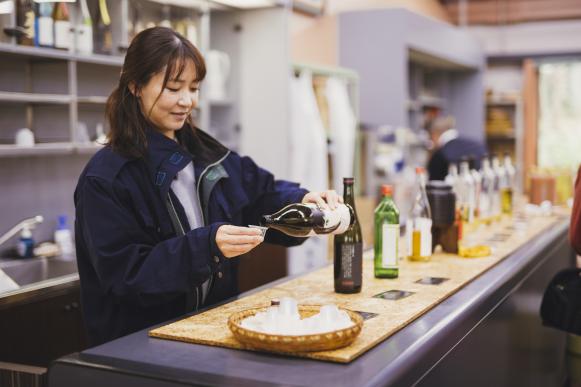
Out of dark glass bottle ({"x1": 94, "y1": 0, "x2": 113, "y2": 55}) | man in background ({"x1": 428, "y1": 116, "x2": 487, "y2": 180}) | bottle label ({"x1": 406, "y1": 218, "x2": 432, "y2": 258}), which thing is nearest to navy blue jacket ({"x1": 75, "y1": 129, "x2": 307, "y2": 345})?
bottle label ({"x1": 406, "y1": 218, "x2": 432, "y2": 258})

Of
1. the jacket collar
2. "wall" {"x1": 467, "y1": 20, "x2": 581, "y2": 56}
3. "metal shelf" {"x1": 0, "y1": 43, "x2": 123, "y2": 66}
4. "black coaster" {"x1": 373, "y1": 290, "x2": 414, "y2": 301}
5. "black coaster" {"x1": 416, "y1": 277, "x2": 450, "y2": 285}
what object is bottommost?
"black coaster" {"x1": 373, "y1": 290, "x2": 414, "y2": 301}

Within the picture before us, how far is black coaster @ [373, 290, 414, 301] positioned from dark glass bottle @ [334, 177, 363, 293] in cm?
9

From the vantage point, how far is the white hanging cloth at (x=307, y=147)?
5.59m

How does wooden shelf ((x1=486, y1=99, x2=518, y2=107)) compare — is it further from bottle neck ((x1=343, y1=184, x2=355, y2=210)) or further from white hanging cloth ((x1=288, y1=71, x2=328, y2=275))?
bottle neck ((x1=343, y1=184, x2=355, y2=210))

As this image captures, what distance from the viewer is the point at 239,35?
5.37 m

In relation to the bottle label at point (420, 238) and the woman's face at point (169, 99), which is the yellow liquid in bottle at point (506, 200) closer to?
the bottle label at point (420, 238)

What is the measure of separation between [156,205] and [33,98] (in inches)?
64.2

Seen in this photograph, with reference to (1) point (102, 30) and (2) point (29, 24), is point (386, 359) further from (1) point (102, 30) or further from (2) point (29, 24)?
(1) point (102, 30)

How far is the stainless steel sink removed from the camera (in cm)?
358

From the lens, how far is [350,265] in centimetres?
235

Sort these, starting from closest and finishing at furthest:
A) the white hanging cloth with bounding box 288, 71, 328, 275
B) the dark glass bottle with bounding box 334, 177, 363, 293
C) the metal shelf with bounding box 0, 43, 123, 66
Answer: the dark glass bottle with bounding box 334, 177, 363, 293 < the metal shelf with bounding box 0, 43, 123, 66 < the white hanging cloth with bounding box 288, 71, 328, 275

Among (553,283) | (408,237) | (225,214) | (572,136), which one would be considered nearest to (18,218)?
(225,214)

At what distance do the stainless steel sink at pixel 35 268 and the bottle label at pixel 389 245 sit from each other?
1831 millimetres

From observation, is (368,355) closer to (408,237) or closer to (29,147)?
(408,237)
